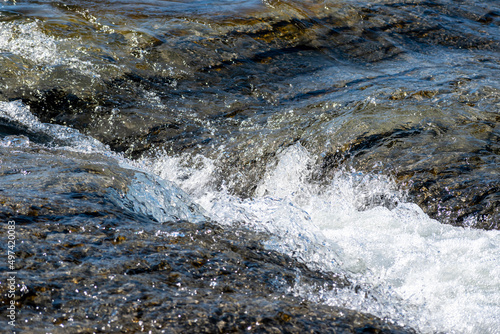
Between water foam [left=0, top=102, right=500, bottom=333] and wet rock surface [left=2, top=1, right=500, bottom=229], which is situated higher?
wet rock surface [left=2, top=1, right=500, bottom=229]

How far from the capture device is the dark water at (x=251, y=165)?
2.26 metres

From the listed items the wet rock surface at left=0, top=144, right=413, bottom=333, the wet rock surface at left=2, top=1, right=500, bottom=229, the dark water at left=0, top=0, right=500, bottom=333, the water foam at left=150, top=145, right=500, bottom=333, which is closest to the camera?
the wet rock surface at left=0, top=144, right=413, bottom=333

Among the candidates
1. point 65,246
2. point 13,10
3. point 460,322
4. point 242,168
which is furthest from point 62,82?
point 460,322

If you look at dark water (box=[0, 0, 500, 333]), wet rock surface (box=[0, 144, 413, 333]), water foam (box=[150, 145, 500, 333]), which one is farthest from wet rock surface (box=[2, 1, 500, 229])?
wet rock surface (box=[0, 144, 413, 333])

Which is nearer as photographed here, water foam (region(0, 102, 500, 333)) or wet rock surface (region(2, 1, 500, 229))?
water foam (region(0, 102, 500, 333))

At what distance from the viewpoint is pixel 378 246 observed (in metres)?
3.42

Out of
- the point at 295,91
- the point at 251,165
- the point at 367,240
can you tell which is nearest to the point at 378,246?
the point at 367,240

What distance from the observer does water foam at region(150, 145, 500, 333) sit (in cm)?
254

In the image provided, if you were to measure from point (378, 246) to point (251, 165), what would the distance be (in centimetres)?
194

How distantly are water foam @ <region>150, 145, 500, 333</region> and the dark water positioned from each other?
2 centimetres

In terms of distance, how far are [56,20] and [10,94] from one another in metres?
1.93

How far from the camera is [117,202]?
3.01 metres

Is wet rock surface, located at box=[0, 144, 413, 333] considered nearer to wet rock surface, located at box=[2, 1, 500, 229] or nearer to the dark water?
the dark water

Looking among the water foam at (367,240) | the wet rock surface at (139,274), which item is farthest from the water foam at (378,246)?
the wet rock surface at (139,274)
